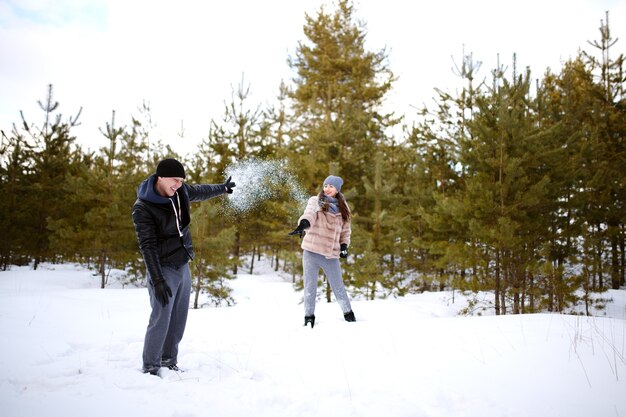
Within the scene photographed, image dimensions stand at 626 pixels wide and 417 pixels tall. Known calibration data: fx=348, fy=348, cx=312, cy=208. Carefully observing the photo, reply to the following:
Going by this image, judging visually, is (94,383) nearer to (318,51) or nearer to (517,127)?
(517,127)

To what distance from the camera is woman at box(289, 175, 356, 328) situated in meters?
5.43

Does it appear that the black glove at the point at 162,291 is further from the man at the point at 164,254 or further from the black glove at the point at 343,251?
the black glove at the point at 343,251

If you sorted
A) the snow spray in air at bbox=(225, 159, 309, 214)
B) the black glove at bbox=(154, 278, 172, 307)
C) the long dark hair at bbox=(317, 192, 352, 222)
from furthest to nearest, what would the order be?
the snow spray in air at bbox=(225, 159, 309, 214) → the long dark hair at bbox=(317, 192, 352, 222) → the black glove at bbox=(154, 278, 172, 307)

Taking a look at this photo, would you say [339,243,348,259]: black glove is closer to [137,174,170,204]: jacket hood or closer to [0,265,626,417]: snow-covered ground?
[0,265,626,417]: snow-covered ground

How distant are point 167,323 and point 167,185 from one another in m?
1.20

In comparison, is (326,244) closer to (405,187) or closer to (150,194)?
(150,194)

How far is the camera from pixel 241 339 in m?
4.38

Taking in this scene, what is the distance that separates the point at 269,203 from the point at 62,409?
940 centimetres

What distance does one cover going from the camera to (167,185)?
10.0ft

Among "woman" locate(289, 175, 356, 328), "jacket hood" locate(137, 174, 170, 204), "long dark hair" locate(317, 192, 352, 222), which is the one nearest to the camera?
"jacket hood" locate(137, 174, 170, 204)

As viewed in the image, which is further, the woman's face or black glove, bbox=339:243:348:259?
the woman's face

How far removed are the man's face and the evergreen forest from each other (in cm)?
660

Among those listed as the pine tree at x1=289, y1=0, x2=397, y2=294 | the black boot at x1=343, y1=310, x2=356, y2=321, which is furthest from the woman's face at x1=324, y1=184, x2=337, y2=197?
the pine tree at x1=289, y1=0, x2=397, y2=294

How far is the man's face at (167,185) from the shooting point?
3.04 m
